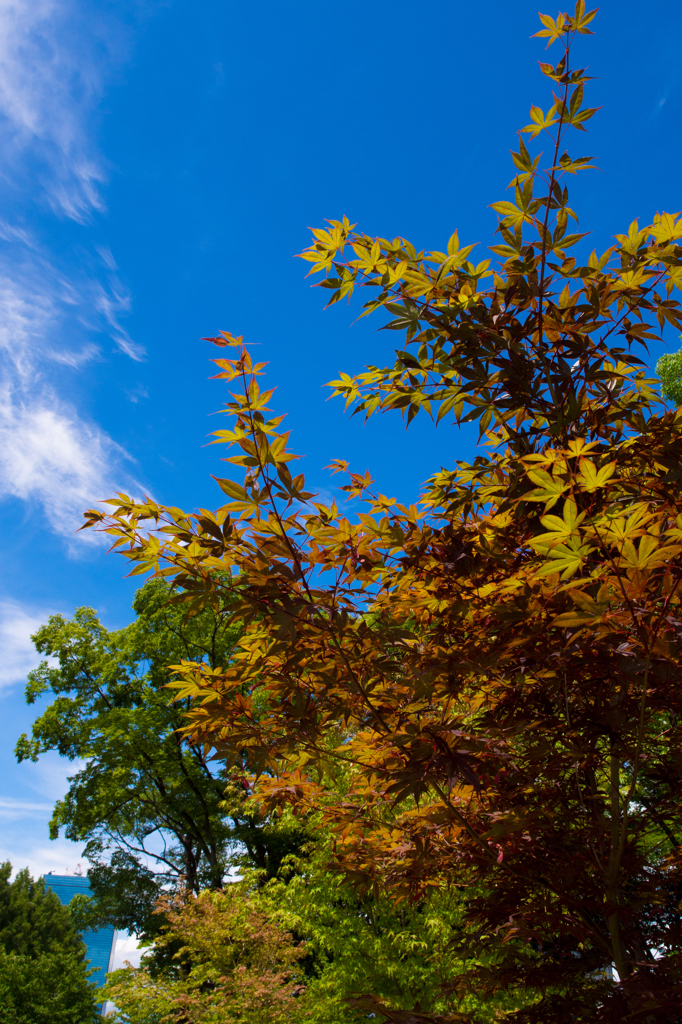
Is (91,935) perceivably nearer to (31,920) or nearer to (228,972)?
(31,920)

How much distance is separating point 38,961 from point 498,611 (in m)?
25.5

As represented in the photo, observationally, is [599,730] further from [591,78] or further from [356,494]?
[591,78]

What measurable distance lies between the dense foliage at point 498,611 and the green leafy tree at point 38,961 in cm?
2286

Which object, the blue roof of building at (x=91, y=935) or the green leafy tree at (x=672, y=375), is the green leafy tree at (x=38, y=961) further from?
the blue roof of building at (x=91, y=935)

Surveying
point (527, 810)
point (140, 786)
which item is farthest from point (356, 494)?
point (140, 786)

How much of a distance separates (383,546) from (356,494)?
56 centimetres

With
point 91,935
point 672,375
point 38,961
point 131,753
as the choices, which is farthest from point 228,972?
point 91,935

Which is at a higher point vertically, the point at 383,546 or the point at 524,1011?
the point at 383,546

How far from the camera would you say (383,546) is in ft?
6.81

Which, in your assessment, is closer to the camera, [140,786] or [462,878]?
[462,878]

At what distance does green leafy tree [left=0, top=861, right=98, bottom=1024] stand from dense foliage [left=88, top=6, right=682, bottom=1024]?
22.9 meters

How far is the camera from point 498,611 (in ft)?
5.79

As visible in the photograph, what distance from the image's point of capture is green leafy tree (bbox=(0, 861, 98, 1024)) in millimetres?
17812

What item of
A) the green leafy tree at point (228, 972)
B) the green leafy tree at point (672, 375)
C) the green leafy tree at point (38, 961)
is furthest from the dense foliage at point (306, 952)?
the green leafy tree at point (38, 961)
